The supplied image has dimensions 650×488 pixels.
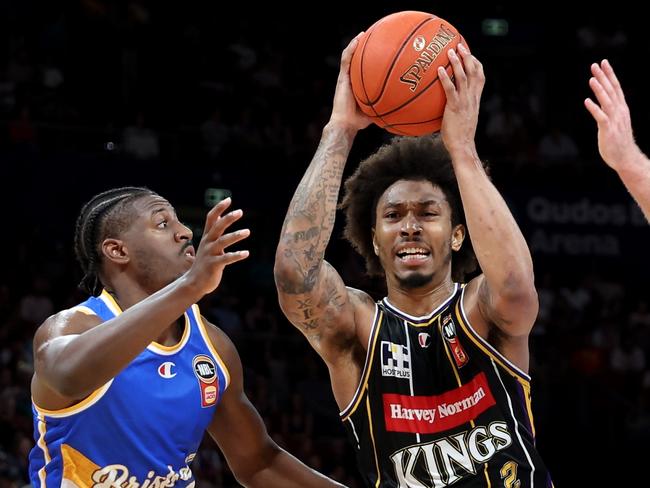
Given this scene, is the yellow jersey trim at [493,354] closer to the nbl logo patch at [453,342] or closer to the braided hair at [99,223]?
the nbl logo patch at [453,342]

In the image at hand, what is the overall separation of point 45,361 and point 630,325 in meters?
10.6

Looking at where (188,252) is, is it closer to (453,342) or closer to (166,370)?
(166,370)

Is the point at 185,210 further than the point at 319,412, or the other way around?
the point at 185,210

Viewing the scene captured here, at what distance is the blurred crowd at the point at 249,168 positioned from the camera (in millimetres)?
11602

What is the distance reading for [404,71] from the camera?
161 inches

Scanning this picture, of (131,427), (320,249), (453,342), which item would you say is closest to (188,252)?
(320,249)

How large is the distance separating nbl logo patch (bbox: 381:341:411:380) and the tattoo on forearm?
0.39 metres

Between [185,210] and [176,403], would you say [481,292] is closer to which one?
[176,403]

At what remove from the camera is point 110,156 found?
39.4 feet

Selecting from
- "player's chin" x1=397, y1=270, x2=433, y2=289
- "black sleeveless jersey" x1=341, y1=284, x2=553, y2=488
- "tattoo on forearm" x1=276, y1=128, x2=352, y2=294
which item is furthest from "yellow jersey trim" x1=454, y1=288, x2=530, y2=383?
"tattoo on forearm" x1=276, y1=128, x2=352, y2=294

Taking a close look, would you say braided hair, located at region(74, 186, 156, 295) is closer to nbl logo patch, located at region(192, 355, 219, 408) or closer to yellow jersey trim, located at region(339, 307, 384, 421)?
nbl logo patch, located at region(192, 355, 219, 408)

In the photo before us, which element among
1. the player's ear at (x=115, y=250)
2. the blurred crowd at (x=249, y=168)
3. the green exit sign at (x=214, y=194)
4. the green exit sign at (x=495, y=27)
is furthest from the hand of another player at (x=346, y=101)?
the green exit sign at (x=495, y=27)

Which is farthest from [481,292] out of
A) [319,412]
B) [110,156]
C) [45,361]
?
[110,156]

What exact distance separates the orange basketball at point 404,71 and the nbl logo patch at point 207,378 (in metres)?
1.21
